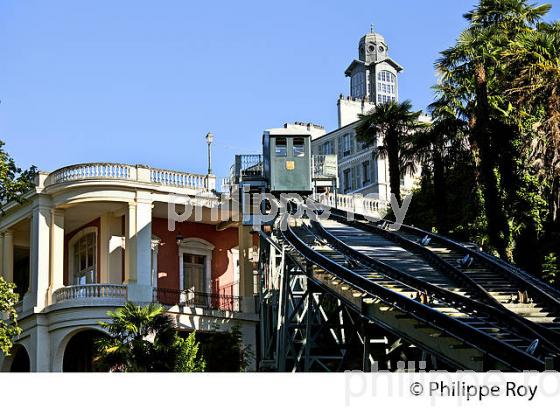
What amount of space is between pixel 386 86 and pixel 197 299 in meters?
64.4

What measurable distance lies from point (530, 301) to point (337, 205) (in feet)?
77.9

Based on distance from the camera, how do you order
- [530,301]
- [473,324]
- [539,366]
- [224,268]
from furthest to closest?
[224,268], [530,301], [473,324], [539,366]

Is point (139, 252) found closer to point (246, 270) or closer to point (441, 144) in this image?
point (246, 270)

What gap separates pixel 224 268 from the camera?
50.0 meters

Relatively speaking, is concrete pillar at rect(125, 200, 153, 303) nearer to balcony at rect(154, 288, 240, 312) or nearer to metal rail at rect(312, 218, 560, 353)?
balcony at rect(154, 288, 240, 312)

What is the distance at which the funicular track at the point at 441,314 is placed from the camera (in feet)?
76.6

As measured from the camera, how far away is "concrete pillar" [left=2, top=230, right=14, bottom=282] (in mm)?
49125

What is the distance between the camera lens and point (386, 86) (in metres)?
110

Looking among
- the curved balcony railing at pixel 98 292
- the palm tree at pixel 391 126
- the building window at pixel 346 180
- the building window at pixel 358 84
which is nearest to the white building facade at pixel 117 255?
the curved balcony railing at pixel 98 292

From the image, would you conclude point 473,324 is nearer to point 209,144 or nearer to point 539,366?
point 539,366

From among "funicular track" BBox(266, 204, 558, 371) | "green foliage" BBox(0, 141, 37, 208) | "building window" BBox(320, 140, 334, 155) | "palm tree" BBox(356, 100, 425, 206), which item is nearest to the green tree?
"green foliage" BBox(0, 141, 37, 208)

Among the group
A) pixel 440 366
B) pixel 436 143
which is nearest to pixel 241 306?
pixel 436 143

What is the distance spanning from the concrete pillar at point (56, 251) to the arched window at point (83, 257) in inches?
101

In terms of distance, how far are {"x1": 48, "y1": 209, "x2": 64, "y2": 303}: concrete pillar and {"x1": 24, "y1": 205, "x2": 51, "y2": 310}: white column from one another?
0.74 ft
